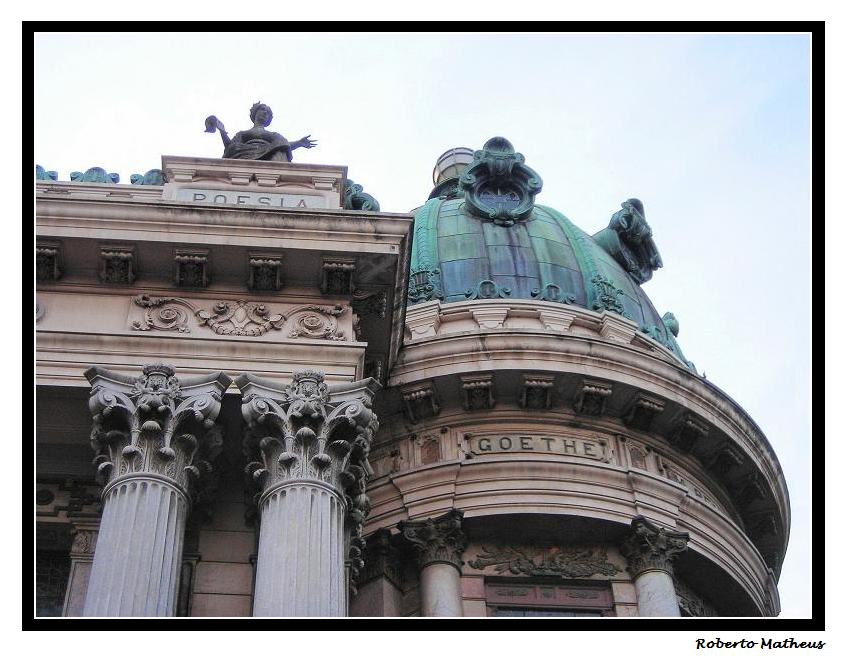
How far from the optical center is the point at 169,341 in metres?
20.6

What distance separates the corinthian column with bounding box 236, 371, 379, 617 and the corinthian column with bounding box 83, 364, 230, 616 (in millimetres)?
777

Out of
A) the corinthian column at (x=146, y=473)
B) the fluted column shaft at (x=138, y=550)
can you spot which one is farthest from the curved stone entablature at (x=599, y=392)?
the fluted column shaft at (x=138, y=550)

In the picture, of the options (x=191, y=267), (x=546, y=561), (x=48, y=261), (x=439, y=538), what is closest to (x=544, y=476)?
(x=546, y=561)

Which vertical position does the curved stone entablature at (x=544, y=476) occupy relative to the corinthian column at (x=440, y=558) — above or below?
above

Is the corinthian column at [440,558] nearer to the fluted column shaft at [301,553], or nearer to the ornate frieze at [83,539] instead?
the fluted column shaft at [301,553]

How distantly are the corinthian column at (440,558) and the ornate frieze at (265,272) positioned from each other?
5.80m

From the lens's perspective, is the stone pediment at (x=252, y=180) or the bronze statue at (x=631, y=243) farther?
the bronze statue at (x=631, y=243)

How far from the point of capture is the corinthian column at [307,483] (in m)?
17.3

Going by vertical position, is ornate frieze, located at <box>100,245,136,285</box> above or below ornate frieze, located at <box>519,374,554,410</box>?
below

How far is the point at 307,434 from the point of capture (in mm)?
19000

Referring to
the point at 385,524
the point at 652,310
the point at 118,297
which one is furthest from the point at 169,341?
the point at 652,310

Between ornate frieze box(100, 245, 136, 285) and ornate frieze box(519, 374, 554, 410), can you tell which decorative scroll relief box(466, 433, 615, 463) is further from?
ornate frieze box(100, 245, 136, 285)

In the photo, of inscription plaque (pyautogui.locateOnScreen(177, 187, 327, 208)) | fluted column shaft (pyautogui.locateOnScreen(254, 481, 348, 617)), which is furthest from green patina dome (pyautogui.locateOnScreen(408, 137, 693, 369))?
fluted column shaft (pyautogui.locateOnScreen(254, 481, 348, 617))

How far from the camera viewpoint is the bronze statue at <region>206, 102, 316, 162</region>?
24.9m
